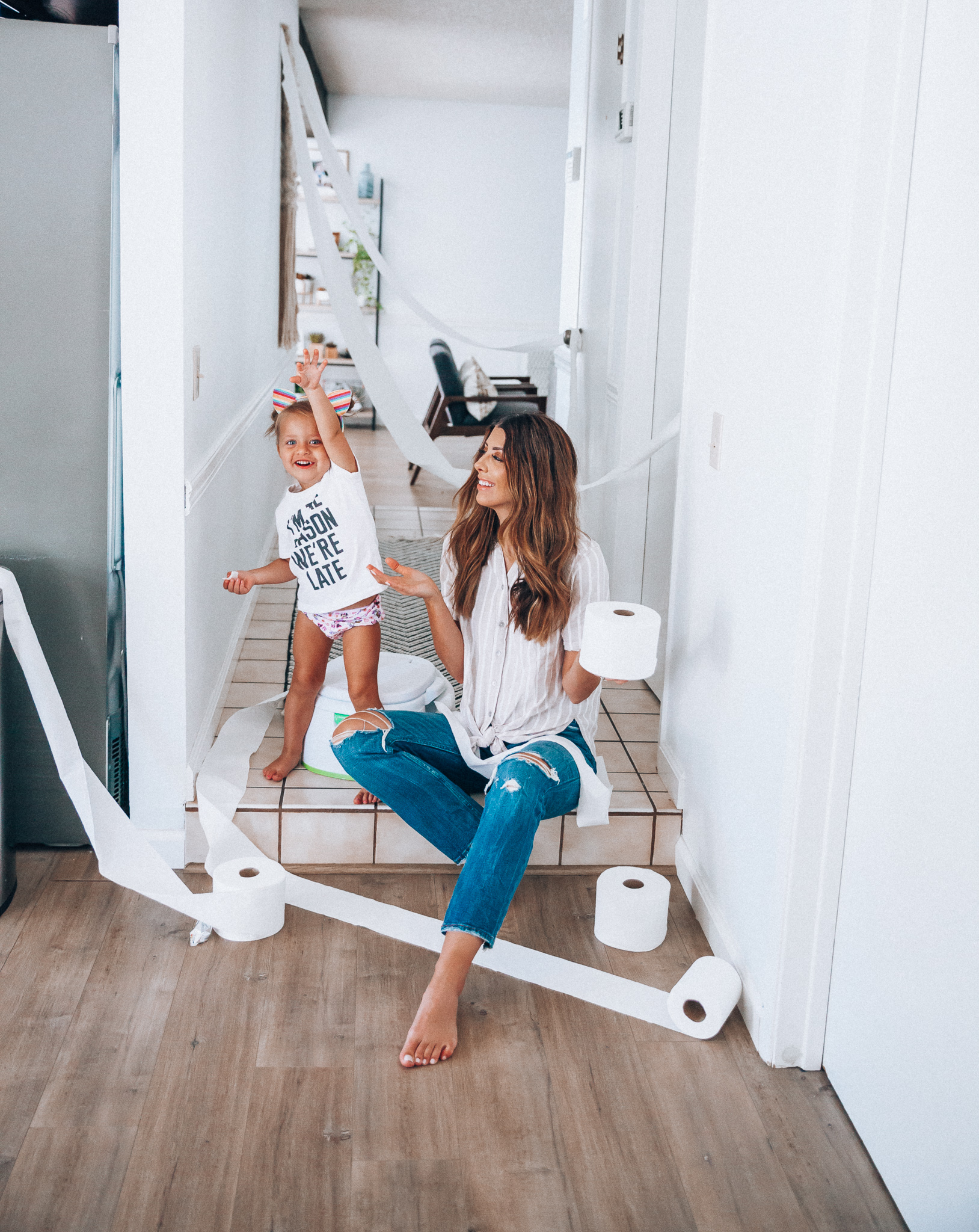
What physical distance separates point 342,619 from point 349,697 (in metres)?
0.18

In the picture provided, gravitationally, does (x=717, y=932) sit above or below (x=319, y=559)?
below

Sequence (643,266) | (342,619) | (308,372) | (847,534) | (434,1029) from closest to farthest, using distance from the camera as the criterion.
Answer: (847,534), (434,1029), (308,372), (342,619), (643,266)

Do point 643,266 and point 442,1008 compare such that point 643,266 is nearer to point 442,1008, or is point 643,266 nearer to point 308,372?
point 308,372

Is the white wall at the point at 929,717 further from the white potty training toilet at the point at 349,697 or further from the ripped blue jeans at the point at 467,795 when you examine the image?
the white potty training toilet at the point at 349,697

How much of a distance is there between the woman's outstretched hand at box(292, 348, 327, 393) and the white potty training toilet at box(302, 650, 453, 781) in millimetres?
664

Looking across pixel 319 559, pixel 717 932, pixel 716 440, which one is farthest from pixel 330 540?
pixel 717 932

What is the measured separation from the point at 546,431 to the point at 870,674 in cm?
77

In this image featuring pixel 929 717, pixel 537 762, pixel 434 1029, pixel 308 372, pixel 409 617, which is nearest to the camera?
pixel 929 717

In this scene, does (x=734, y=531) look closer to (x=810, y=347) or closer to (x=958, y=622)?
(x=810, y=347)

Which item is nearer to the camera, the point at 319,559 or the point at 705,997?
the point at 705,997

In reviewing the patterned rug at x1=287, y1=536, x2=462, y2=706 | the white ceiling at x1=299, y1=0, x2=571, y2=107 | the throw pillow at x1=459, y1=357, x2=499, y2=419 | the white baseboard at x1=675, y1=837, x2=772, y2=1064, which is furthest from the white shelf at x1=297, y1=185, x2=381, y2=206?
the white baseboard at x1=675, y1=837, x2=772, y2=1064

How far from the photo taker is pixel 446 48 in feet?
21.9

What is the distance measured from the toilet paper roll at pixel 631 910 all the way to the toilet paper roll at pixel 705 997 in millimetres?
161

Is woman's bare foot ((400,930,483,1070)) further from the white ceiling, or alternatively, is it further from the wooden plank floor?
the white ceiling
